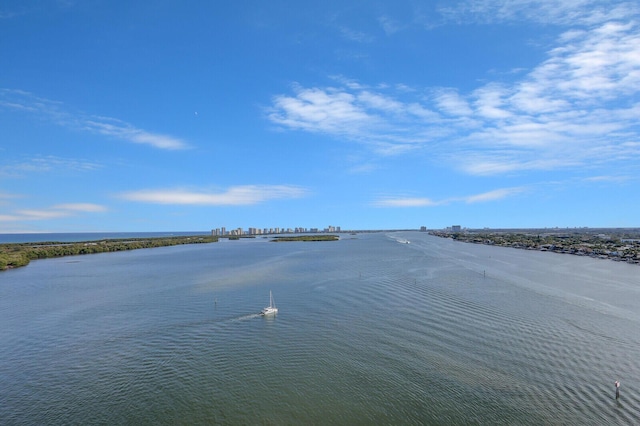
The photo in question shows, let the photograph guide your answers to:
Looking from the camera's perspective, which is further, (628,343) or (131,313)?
(131,313)

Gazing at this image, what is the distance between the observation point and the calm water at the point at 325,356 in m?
12.0

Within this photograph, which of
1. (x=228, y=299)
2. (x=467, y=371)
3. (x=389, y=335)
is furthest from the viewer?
(x=228, y=299)

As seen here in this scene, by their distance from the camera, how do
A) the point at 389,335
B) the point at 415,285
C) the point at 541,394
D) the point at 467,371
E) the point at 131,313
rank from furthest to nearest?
the point at 415,285 < the point at 131,313 < the point at 389,335 < the point at 467,371 < the point at 541,394

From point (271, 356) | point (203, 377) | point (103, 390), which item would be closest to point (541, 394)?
point (271, 356)

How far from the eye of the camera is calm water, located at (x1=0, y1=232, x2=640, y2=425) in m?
12.0

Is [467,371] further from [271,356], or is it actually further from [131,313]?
[131,313]

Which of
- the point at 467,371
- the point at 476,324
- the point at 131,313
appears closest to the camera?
the point at 467,371

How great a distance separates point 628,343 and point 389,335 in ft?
41.1

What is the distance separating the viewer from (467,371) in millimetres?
14555

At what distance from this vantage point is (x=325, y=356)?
16641 mm

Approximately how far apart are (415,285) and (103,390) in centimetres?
2739

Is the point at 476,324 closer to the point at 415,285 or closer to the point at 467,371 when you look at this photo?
the point at 467,371

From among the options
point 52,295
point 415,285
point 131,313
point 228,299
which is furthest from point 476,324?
point 52,295

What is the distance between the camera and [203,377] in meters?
14.6
